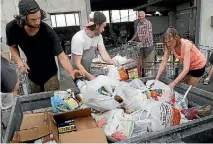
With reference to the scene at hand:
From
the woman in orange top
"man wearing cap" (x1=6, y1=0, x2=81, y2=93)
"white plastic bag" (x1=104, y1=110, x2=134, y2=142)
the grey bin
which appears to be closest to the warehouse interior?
the grey bin

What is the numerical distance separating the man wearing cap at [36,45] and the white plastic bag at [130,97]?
76cm

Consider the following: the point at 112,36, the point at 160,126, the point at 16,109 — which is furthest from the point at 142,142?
the point at 112,36

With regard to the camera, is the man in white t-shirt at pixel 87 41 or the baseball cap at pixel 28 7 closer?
the baseball cap at pixel 28 7

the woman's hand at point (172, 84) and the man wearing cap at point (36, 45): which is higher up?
the man wearing cap at point (36, 45)

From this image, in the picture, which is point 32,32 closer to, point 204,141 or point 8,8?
point 204,141

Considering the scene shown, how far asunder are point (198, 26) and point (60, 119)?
18.8ft

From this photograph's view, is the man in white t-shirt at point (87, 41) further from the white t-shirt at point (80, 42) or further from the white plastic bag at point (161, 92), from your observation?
the white plastic bag at point (161, 92)

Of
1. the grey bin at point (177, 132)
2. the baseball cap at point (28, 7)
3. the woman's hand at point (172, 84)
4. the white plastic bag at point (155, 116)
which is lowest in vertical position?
the grey bin at point (177, 132)

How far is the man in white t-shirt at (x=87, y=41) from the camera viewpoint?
270 cm

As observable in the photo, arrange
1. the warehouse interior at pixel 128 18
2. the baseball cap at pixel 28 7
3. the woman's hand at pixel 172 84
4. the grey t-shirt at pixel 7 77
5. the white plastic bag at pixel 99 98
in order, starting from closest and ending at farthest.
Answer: the grey t-shirt at pixel 7 77
the white plastic bag at pixel 99 98
the baseball cap at pixel 28 7
the woman's hand at pixel 172 84
the warehouse interior at pixel 128 18

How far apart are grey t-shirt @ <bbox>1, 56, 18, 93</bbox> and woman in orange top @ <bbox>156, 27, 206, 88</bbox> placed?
5.16ft

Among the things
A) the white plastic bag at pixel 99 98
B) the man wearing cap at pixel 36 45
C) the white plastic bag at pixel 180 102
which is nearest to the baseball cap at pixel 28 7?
the man wearing cap at pixel 36 45

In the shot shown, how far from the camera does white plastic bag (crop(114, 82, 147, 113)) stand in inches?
69.8

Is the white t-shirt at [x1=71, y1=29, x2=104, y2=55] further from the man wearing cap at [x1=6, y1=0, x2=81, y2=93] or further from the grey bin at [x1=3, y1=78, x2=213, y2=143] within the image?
the grey bin at [x1=3, y1=78, x2=213, y2=143]
